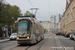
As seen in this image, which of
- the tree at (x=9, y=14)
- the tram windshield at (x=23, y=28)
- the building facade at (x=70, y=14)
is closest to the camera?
the tram windshield at (x=23, y=28)

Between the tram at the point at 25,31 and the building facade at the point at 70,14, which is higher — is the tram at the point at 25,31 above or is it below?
below

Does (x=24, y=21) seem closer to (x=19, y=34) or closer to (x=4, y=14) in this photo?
(x=19, y=34)

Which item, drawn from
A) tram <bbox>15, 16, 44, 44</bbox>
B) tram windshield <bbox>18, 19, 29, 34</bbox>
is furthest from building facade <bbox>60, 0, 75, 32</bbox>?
tram windshield <bbox>18, 19, 29, 34</bbox>

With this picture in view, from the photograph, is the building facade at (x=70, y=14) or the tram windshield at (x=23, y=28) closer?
the tram windshield at (x=23, y=28)

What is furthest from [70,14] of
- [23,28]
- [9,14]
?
[23,28]

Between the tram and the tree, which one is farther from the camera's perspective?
the tree

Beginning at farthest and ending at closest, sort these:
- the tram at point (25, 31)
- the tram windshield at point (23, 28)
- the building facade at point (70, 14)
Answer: the building facade at point (70, 14)
the tram windshield at point (23, 28)
the tram at point (25, 31)

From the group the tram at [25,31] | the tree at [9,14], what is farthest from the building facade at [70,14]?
the tram at [25,31]

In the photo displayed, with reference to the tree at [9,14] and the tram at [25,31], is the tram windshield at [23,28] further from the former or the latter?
the tree at [9,14]

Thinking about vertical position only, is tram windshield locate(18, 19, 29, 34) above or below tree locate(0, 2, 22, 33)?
below

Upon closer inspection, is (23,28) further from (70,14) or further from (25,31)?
(70,14)

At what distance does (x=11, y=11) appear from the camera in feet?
187

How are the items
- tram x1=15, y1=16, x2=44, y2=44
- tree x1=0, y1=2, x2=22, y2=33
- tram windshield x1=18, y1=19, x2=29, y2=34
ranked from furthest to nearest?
tree x1=0, y1=2, x2=22, y2=33 → tram windshield x1=18, y1=19, x2=29, y2=34 → tram x1=15, y1=16, x2=44, y2=44

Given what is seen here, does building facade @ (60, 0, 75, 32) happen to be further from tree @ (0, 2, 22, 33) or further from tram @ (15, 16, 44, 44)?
tram @ (15, 16, 44, 44)
